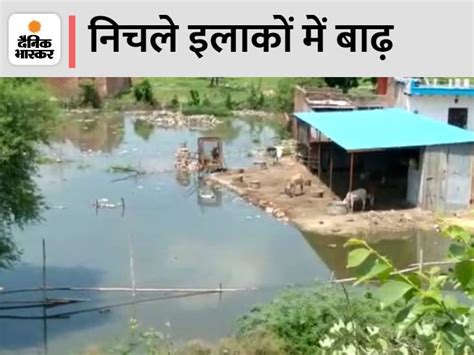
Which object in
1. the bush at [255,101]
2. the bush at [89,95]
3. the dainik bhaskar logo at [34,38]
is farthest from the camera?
the bush at [255,101]

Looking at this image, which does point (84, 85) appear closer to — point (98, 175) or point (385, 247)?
point (98, 175)

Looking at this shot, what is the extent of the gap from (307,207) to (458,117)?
3.71 m

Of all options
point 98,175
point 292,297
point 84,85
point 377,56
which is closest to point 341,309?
point 292,297

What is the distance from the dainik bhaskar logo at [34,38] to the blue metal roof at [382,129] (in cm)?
927

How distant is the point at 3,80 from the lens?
8867 millimetres

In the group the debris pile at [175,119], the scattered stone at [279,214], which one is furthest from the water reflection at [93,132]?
the scattered stone at [279,214]

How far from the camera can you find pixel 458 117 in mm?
15180

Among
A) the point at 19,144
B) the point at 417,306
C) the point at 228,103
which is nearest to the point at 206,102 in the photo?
the point at 228,103

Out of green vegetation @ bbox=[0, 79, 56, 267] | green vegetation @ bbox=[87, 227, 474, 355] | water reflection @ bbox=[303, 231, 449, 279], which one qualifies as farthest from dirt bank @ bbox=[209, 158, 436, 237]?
green vegetation @ bbox=[87, 227, 474, 355]

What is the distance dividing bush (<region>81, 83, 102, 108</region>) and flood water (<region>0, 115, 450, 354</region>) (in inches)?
317

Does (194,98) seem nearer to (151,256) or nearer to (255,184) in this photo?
(255,184)

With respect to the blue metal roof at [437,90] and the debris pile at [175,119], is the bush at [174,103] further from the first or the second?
the blue metal roof at [437,90]

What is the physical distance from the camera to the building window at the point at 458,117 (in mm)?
15125

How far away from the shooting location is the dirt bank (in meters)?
12.2
